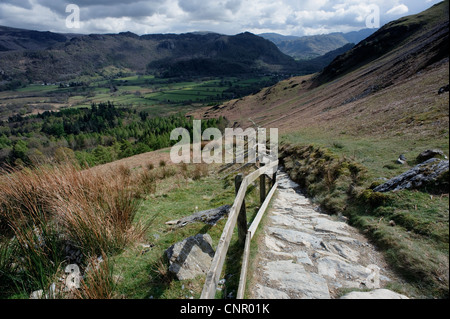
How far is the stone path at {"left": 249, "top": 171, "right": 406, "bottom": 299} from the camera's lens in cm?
319

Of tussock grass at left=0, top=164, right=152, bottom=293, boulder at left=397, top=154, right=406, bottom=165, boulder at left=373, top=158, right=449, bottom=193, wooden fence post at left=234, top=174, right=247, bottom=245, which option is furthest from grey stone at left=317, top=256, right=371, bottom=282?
boulder at left=397, top=154, right=406, bottom=165

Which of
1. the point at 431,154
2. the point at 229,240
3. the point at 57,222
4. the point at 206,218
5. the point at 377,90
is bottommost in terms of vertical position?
the point at 206,218

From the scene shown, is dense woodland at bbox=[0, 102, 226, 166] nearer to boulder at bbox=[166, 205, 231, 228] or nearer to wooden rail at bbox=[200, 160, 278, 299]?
boulder at bbox=[166, 205, 231, 228]

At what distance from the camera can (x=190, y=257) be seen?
12.7ft

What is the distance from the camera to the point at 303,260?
12.7 ft

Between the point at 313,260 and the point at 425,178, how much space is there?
115 inches

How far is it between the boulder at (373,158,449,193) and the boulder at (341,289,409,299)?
2609mm

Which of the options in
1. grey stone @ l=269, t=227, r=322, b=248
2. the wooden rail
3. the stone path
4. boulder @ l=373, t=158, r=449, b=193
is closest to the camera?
the wooden rail

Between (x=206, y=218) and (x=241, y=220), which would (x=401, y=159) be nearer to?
(x=241, y=220)

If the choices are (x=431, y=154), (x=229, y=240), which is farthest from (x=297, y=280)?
(x=431, y=154)

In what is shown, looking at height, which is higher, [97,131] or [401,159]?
[401,159]

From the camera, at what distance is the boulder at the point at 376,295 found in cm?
279

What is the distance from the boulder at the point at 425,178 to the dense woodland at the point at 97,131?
54.9m

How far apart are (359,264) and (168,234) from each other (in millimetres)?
3882
